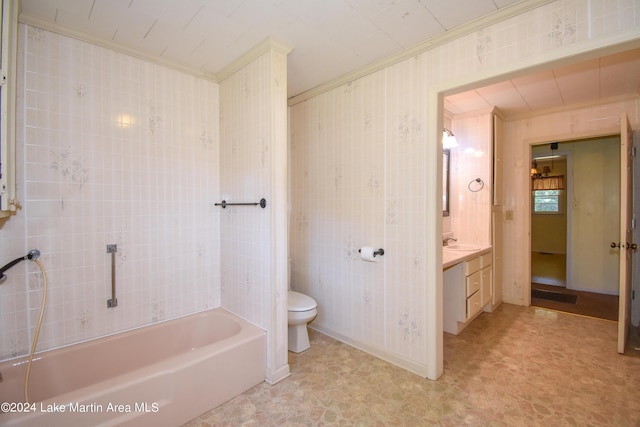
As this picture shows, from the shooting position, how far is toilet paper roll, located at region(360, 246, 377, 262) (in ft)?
7.39

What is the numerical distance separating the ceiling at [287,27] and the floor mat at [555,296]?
2.65m

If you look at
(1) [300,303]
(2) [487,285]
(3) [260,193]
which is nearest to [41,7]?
(3) [260,193]

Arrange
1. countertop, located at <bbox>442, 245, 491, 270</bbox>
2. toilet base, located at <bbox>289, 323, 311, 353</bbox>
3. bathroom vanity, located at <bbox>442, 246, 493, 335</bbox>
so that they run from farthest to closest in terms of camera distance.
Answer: bathroom vanity, located at <bbox>442, 246, 493, 335</bbox>, toilet base, located at <bbox>289, 323, 311, 353</bbox>, countertop, located at <bbox>442, 245, 491, 270</bbox>

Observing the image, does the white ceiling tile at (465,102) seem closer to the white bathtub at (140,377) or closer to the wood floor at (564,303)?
the wood floor at (564,303)

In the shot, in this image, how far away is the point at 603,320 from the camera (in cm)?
305

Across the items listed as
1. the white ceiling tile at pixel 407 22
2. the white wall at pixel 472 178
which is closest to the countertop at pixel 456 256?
the white wall at pixel 472 178

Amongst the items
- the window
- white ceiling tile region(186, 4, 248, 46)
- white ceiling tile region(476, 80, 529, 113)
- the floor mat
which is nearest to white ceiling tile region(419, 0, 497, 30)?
white ceiling tile region(186, 4, 248, 46)

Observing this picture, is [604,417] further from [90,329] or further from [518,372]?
[90,329]

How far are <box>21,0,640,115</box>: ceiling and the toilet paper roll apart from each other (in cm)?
145

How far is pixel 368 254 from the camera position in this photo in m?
2.26

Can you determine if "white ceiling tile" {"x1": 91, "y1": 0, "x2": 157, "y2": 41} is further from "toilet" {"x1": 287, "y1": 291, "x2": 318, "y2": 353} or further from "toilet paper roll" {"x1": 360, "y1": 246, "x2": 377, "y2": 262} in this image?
"toilet" {"x1": 287, "y1": 291, "x2": 318, "y2": 353}

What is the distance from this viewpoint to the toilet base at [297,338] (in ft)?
7.87

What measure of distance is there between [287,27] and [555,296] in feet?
15.1

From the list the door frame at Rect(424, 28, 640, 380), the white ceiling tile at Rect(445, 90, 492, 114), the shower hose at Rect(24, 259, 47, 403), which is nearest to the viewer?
the shower hose at Rect(24, 259, 47, 403)
